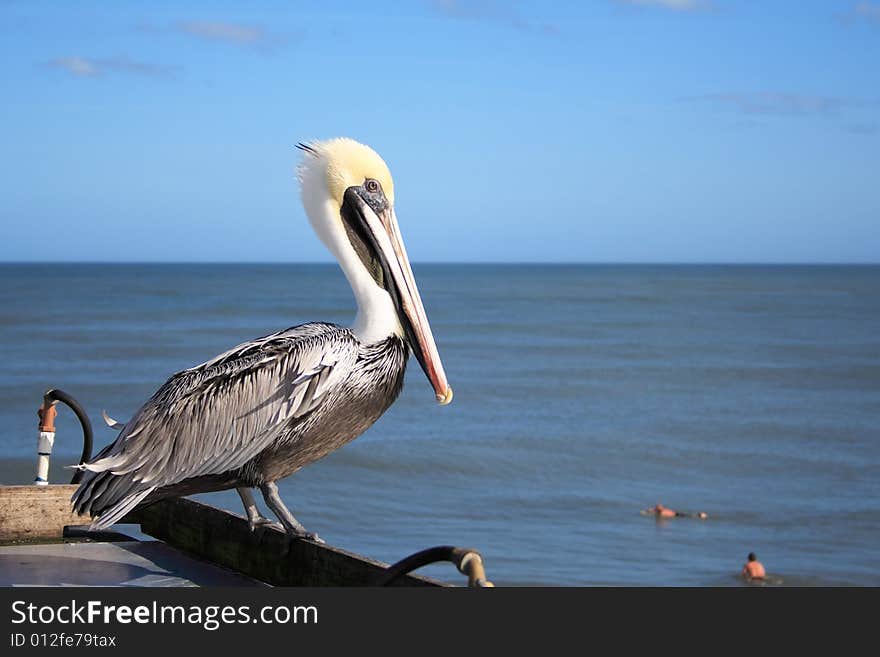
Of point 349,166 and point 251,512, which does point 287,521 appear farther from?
point 349,166

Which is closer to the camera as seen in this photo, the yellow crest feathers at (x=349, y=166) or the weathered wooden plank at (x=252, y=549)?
the weathered wooden plank at (x=252, y=549)

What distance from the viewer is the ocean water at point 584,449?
1307 centimetres

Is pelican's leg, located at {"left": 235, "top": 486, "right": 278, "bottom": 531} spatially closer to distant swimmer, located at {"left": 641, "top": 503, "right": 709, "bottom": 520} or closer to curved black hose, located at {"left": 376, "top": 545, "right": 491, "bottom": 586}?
curved black hose, located at {"left": 376, "top": 545, "right": 491, "bottom": 586}

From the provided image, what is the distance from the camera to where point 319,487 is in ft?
51.3

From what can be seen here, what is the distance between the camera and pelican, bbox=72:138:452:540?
4258 millimetres

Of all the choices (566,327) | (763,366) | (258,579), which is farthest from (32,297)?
(258,579)

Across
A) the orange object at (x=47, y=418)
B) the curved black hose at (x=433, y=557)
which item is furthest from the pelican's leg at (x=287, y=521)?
the orange object at (x=47, y=418)

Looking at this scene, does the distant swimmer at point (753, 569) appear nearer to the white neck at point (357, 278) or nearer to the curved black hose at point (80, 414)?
the curved black hose at point (80, 414)

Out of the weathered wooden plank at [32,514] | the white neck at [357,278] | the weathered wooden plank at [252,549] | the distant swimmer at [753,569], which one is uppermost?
the distant swimmer at [753,569]

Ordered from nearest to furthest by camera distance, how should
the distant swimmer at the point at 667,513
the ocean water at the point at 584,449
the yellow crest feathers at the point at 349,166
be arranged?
the yellow crest feathers at the point at 349,166
the ocean water at the point at 584,449
the distant swimmer at the point at 667,513

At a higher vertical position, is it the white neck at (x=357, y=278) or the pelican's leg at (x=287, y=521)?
the white neck at (x=357, y=278)

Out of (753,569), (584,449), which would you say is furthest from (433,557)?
(584,449)

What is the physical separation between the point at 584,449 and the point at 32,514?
602 inches
